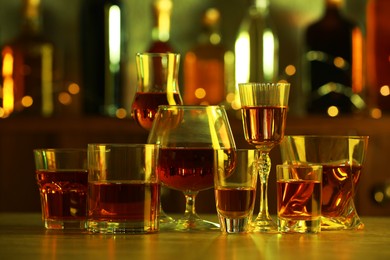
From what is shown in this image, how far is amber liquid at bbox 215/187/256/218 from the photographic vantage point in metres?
1.21

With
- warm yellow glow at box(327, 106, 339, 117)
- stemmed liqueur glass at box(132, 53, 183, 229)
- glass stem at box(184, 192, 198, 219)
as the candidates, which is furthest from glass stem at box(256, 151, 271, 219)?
warm yellow glow at box(327, 106, 339, 117)

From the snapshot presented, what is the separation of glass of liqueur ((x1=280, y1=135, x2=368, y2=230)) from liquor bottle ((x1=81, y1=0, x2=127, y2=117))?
122cm

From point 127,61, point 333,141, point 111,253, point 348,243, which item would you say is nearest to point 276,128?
point 333,141

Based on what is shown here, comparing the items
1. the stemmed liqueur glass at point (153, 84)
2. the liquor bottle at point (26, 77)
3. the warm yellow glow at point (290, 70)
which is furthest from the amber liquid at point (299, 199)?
the warm yellow glow at point (290, 70)

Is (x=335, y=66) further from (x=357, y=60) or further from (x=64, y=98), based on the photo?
(x=64, y=98)

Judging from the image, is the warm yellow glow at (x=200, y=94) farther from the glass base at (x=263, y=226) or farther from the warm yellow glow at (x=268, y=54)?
the glass base at (x=263, y=226)

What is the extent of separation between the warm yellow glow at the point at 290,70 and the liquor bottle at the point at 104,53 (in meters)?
0.46

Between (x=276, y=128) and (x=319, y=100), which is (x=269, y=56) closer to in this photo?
(x=319, y=100)

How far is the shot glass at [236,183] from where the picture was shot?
1.21 metres

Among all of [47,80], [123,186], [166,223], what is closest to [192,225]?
[166,223]

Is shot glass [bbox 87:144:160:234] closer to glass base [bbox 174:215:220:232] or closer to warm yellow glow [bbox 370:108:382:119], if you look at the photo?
glass base [bbox 174:215:220:232]

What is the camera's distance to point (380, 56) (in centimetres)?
246

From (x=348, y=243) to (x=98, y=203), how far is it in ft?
1.00

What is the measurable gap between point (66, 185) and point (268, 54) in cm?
132
